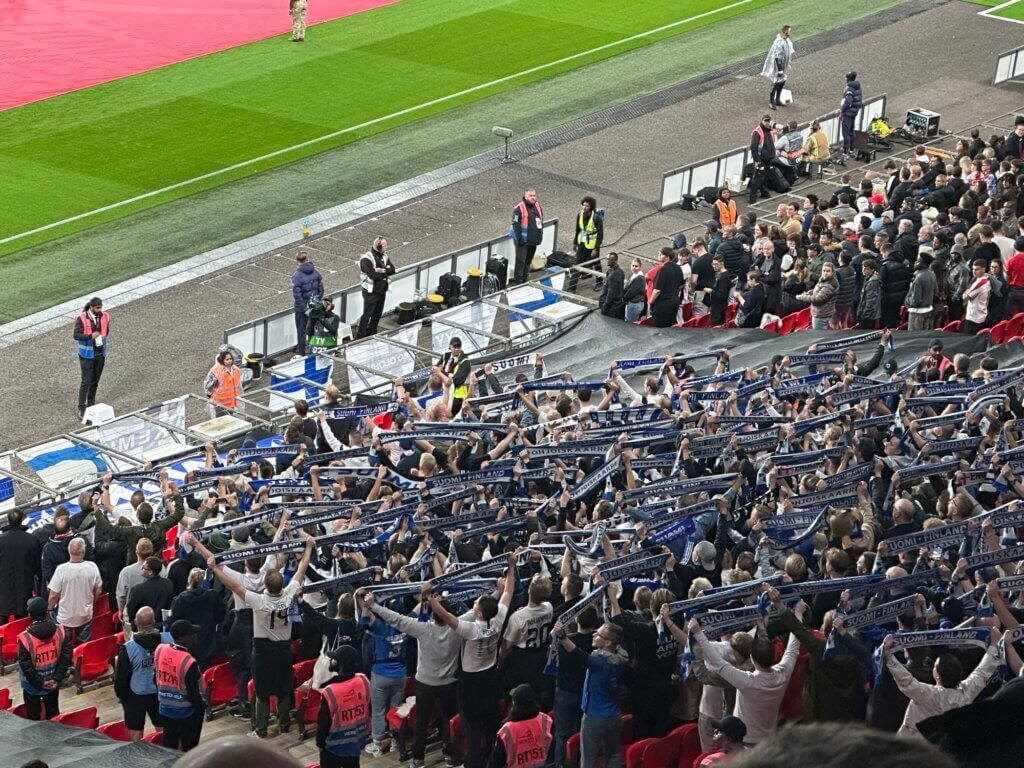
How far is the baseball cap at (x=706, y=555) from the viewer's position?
12.7 m

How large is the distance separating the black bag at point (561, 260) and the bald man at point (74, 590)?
44.8 ft

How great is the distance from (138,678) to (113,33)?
30.7 m

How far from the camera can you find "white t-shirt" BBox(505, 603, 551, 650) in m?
11.9

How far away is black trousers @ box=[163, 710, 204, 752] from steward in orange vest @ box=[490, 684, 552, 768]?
2.45 m

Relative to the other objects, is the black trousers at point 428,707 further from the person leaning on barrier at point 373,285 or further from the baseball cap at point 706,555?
the person leaning on barrier at point 373,285

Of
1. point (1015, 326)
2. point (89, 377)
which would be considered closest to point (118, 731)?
point (89, 377)

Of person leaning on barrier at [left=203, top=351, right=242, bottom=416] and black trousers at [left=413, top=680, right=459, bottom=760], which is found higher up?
black trousers at [left=413, top=680, right=459, bottom=760]

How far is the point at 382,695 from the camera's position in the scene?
1261 centimetres

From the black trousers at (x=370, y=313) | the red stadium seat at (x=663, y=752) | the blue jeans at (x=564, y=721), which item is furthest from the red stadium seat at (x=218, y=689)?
the black trousers at (x=370, y=313)

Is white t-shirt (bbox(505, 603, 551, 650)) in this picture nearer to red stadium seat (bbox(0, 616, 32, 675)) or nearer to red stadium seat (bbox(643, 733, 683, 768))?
red stadium seat (bbox(643, 733, 683, 768))

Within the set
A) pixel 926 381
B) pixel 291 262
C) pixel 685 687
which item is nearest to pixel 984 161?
pixel 926 381

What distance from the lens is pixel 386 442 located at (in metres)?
16.6

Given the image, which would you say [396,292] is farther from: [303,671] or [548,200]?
[303,671]

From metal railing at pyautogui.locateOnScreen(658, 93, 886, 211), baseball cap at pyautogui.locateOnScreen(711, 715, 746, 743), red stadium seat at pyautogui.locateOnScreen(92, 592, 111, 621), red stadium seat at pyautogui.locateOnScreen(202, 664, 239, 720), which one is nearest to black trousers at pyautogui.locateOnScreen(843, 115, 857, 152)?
metal railing at pyautogui.locateOnScreen(658, 93, 886, 211)
